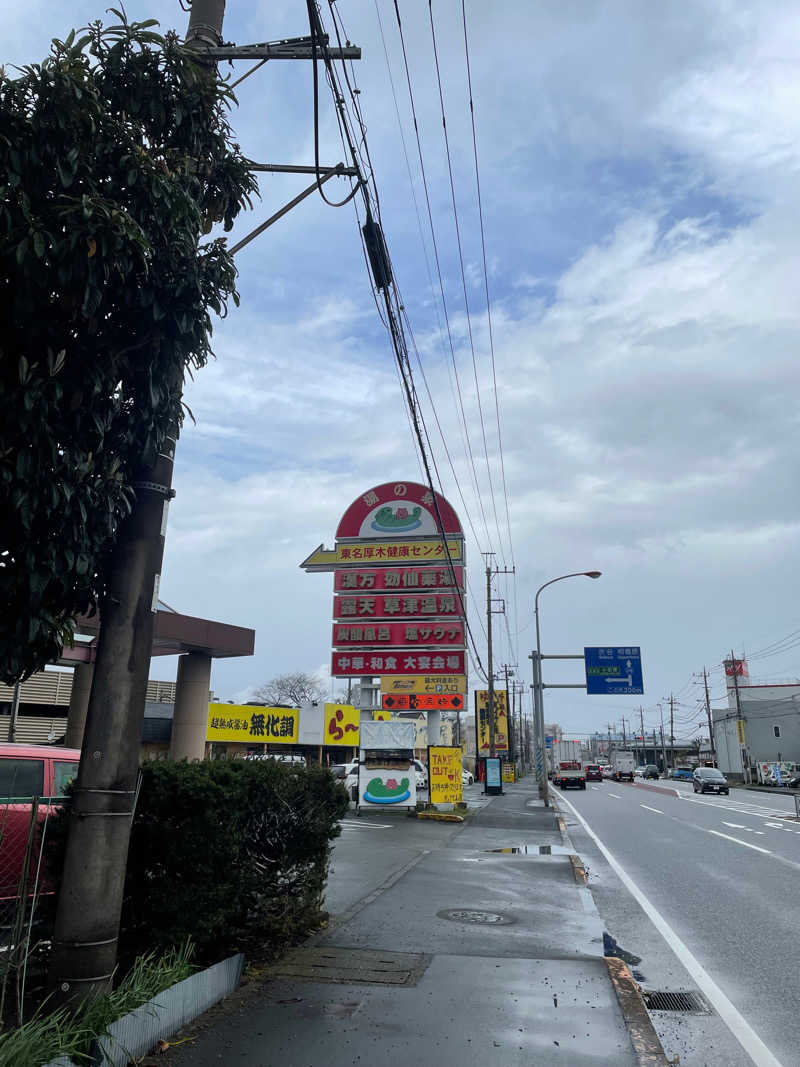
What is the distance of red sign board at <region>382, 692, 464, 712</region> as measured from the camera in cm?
3497

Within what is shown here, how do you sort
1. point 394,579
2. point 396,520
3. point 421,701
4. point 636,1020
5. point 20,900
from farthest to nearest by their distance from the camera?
point 396,520
point 394,579
point 421,701
point 636,1020
point 20,900

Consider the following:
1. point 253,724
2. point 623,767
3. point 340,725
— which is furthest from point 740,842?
point 623,767

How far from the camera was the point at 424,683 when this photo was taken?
35.6m

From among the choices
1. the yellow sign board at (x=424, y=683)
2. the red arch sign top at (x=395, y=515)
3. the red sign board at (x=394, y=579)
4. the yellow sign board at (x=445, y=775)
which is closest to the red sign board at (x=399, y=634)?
the yellow sign board at (x=424, y=683)

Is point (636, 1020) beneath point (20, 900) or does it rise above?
beneath

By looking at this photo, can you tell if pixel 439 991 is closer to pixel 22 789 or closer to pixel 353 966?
pixel 353 966

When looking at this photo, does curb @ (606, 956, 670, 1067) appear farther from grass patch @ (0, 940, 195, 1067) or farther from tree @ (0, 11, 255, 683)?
tree @ (0, 11, 255, 683)

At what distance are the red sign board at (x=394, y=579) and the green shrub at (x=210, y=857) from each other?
93.6 ft

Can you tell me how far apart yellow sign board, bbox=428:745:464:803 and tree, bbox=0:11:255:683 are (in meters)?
20.5

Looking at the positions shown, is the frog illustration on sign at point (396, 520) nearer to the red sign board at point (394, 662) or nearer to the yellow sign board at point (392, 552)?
the yellow sign board at point (392, 552)

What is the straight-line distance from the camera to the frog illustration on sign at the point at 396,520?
37375 mm

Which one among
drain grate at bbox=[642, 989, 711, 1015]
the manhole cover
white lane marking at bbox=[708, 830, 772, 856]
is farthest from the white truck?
drain grate at bbox=[642, 989, 711, 1015]

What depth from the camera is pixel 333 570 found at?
38.7m

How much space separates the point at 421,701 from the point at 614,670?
8.77 m
